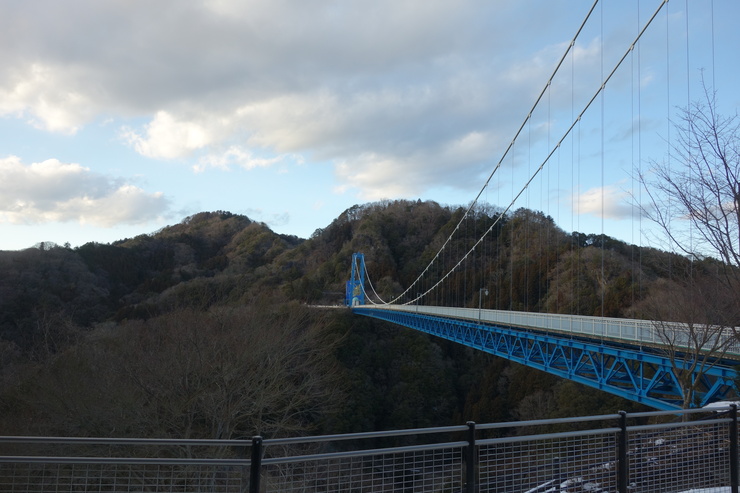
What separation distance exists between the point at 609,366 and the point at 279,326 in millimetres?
10555

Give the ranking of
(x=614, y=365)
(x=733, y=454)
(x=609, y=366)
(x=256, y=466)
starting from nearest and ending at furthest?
(x=256, y=466) < (x=733, y=454) < (x=614, y=365) < (x=609, y=366)

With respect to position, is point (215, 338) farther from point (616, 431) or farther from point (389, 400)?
point (389, 400)

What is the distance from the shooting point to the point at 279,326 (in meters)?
18.9

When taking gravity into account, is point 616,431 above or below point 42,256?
below

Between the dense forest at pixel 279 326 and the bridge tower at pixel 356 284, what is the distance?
2.00 metres

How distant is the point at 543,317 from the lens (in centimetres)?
1792

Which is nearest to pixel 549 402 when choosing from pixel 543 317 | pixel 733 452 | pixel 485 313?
pixel 485 313

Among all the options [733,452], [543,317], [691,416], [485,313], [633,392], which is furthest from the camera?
[485,313]

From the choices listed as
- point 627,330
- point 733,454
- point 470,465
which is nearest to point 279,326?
point 627,330

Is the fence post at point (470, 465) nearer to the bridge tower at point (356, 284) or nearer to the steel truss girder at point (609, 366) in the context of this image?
the steel truss girder at point (609, 366)

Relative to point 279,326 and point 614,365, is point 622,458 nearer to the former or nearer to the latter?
point 614,365

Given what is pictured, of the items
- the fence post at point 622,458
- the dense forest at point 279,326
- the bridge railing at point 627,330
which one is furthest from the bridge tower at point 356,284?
the fence post at point 622,458

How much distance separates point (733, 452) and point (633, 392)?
32.4 ft

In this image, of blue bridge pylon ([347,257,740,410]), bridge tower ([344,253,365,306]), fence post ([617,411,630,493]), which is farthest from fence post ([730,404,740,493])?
bridge tower ([344,253,365,306])
